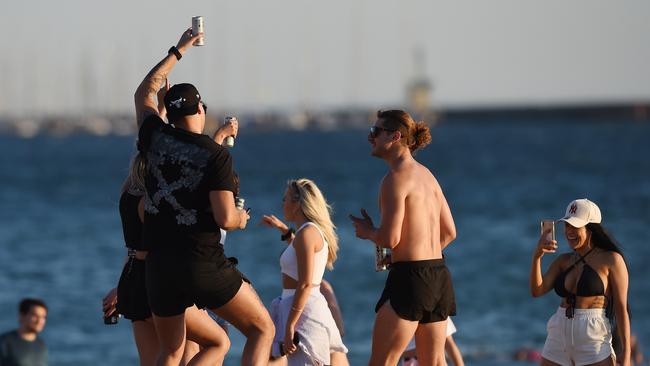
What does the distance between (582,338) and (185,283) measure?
258 cm

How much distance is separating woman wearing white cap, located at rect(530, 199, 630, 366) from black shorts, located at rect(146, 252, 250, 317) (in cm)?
218

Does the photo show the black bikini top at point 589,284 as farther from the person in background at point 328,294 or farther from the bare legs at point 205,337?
the bare legs at point 205,337

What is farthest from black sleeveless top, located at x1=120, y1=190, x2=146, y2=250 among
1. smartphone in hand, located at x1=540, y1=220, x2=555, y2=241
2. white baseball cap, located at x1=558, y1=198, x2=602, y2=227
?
white baseball cap, located at x1=558, y1=198, x2=602, y2=227

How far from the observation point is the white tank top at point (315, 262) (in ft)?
25.2

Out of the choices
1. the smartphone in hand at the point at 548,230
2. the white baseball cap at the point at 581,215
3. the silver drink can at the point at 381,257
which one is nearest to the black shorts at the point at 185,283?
the silver drink can at the point at 381,257

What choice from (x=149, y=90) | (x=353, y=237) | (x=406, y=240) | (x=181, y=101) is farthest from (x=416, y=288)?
(x=353, y=237)

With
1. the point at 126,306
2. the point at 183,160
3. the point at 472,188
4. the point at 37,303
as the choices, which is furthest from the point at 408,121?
the point at 472,188

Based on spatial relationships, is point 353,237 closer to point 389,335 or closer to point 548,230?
point 548,230

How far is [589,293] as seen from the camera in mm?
7684

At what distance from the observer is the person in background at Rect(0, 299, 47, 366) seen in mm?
10430

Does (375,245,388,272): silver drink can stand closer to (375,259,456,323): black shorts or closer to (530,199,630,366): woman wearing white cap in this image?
(375,259,456,323): black shorts

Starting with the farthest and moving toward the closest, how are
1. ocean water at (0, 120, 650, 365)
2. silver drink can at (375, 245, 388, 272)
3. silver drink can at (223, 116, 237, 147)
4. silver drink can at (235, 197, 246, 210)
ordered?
1. ocean water at (0, 120, 650, 365)
2. silver drink can at (375, 245, 388, 272)
3. silver drink can at (223, 116, 237, 147)
4. silver drink can at (235, 197, 246, 210)

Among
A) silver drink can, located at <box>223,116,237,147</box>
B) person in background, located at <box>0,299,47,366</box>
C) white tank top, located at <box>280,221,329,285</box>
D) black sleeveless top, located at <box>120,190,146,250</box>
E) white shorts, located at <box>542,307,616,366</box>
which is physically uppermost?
silver drink can, located at <box>223,116,237,147</box>

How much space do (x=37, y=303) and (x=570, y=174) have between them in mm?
70076
